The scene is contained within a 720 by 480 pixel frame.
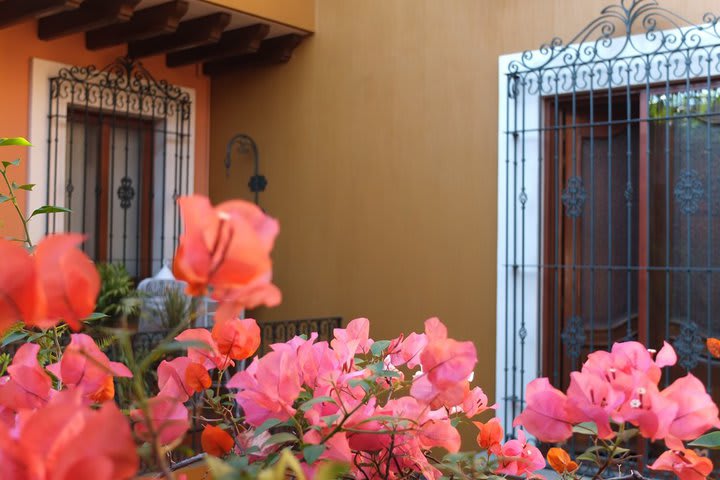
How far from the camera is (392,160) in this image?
6.62m

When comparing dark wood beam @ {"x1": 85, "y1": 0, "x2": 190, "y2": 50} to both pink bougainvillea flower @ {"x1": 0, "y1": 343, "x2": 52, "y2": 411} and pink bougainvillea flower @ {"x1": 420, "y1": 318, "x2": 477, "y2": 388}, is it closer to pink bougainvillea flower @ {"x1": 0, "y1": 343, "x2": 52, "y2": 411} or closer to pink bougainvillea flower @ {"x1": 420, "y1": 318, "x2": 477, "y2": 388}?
pink bougainvillea flower @ {"x1": 0, "y1": 343, "x2": 52, "y2": 411}

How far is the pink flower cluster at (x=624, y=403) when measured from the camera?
2.63ft

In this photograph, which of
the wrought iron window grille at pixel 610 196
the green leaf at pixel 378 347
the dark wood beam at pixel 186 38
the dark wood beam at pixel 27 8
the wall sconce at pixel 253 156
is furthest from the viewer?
the wall sconce at pixel 253 156

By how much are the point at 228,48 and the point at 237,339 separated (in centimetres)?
643

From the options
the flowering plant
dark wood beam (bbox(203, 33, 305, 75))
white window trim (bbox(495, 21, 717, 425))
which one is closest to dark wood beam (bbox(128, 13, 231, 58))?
dark wood beam (bbox(203, 33, 305, 75))

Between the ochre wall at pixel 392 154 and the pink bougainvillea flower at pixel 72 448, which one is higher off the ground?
the ochre wall at pixel 392 154

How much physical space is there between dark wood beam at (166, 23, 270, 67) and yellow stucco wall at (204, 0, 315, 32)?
155mm

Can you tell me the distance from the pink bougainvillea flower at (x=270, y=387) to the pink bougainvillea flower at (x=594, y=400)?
28 centimetres

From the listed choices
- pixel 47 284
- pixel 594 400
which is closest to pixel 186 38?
pixel 594 400

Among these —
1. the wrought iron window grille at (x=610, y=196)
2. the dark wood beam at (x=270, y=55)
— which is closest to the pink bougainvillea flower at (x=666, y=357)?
the wrought iron window grille at (x=610, y=196)

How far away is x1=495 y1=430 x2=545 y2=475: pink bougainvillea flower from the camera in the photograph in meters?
1.12

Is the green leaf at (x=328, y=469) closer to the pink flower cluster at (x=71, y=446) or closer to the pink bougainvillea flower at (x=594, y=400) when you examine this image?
the pink flower cluster at (x=71, y=446)

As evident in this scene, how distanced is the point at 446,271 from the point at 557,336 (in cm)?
96

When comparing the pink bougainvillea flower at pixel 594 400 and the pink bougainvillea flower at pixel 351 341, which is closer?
the pink bougainvillea flower at pixel 594 400
